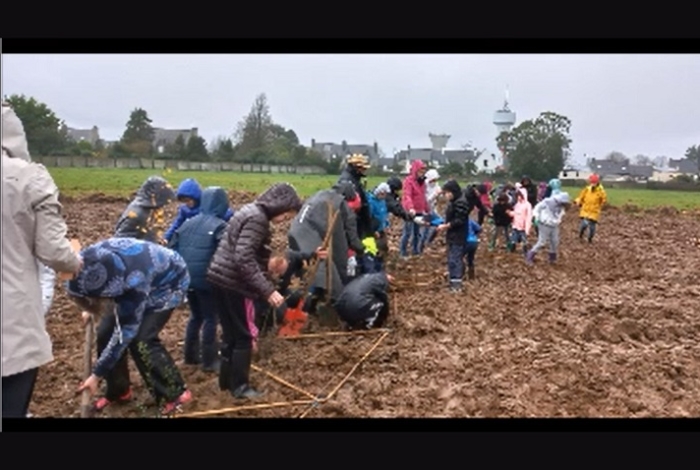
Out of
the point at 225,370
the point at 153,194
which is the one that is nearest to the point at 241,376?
the point at 225,370

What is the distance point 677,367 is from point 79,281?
4.88 m

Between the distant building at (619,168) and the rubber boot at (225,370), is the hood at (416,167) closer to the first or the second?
the rubber boot at (225,370)

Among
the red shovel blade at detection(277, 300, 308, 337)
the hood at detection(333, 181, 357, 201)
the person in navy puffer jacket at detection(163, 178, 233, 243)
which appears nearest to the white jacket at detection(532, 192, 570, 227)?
the hood at detection(333, 181, 357, 201)

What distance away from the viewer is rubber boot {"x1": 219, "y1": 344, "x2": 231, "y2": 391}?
511 centimetres

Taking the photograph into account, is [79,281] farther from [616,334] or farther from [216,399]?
[616,334]

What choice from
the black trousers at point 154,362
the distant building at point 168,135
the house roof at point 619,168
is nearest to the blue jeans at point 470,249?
the black trousers at point 154,362

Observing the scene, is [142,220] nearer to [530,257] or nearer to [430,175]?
[530,257]

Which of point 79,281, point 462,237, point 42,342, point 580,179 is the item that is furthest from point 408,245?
point 580,179

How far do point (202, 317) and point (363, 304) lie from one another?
5.73ft

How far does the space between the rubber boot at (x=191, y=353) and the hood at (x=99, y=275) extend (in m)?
1.74

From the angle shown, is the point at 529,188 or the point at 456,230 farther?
the point at 529,188

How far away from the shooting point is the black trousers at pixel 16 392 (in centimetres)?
319

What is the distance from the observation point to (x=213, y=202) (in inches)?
227

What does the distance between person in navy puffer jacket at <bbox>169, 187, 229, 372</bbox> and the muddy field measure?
19 cm
